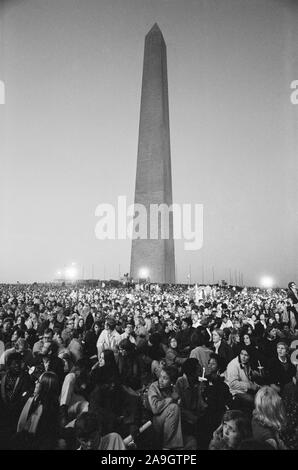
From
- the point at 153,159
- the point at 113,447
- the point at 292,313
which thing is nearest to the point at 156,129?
the point at 153,159

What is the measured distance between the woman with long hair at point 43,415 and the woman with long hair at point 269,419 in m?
1.97

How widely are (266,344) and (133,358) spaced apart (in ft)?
7.43

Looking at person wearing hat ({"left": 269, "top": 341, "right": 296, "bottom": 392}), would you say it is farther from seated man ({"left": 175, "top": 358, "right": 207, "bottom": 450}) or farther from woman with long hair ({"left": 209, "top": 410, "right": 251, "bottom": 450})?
woman with long hair ({"left": 209, "top": 410, "right": 251, "bottom": 450})

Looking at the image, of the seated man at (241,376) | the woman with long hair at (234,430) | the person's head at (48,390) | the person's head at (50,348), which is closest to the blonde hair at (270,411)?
the woman with long hair at (234,430)

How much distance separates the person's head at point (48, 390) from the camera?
3910 millimetres

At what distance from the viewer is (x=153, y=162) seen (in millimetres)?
41219

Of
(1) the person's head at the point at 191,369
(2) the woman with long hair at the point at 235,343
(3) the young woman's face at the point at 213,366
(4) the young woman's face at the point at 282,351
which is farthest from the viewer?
(2) the woman with long hair at the point at 235,343

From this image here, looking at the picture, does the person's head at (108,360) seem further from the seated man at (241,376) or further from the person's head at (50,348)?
the seated man at (241,376)

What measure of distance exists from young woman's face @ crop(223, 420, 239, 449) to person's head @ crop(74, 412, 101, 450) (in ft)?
3.70

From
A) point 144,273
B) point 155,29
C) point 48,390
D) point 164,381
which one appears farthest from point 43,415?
point 155,29

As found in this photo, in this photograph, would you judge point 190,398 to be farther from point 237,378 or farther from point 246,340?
point 246,340

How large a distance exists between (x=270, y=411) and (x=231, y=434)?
1.94 feet

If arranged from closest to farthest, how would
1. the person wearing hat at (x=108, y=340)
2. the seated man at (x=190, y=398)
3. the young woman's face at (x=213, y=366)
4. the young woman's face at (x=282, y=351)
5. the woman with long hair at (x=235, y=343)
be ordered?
1. the seated man at (x=190, y=398)
2. the young woman's face at (x=213, y=366)
3. the young woman's face at (x=282, y=351)
4. the woman with long hair at (x=235, y=343)
5. the person wearing hat at (x=108, y=340)
